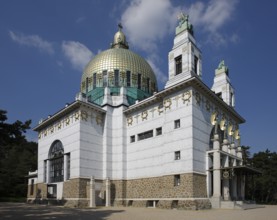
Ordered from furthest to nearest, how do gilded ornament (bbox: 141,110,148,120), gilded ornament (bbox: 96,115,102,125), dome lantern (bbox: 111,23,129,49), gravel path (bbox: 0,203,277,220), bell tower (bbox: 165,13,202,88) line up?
dome lantern (bbox: 111,23,129,49) < gilded ornament (bbox: 96,115,102,125) < gilded ornament (bbox: 141,110,148,120) < bell tower (bbox: 165,13,202,88) < gravel path (bbox: 0,203,277,220)

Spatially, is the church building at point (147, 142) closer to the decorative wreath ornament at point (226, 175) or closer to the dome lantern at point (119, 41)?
the decorative wreath ornament at point (226, 175)

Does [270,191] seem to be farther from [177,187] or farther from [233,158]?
[177,187]

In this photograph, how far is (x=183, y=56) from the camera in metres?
32.3

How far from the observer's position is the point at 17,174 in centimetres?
6144

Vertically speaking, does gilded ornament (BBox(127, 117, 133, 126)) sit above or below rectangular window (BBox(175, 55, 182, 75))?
below

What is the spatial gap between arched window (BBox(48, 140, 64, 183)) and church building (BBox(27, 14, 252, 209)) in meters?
0.13

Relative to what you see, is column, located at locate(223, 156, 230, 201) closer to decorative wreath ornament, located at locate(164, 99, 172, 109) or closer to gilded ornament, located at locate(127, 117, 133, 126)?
decorative wreath ornament, located at locate(164, 99, 172, 109)

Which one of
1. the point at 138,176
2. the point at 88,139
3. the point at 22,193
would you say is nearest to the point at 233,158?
the point at 138,176

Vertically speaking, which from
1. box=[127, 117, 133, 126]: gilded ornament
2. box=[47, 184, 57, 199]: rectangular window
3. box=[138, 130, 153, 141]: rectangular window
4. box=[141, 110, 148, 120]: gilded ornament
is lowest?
box=[47, 184, 57, 199]: rectangular window

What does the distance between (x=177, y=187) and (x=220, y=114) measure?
11.2m

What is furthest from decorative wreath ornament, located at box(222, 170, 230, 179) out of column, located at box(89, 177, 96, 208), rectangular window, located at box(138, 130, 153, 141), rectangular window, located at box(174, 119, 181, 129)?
column, located at box(89, 177, 96, 208)

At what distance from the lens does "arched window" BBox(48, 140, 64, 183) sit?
38.0 metres

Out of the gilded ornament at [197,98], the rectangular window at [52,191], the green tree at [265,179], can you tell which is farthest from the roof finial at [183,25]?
the green tree at [265,179]

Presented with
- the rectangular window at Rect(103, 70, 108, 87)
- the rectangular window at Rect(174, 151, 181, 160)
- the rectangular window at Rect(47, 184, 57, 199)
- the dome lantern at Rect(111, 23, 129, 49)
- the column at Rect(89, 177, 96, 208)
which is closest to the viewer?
the rectangular window at Rect(174, 151, 181, 160)
